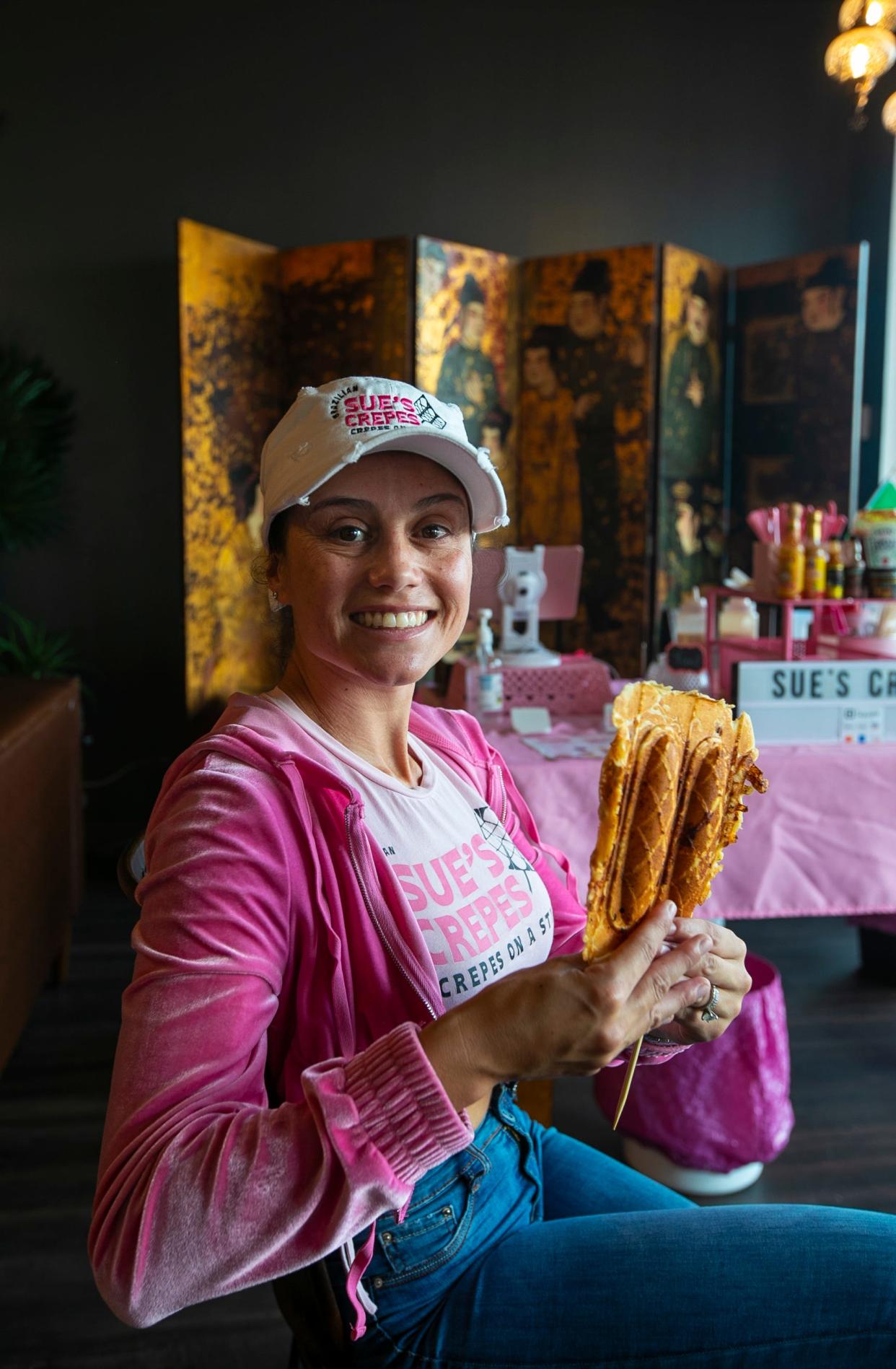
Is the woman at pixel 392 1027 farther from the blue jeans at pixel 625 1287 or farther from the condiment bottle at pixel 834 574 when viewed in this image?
the condiment bottle at pixel 834 574

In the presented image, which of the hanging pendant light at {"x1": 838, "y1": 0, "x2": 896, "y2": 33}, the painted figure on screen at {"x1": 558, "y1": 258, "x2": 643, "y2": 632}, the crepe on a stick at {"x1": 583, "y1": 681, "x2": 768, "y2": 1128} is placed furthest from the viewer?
the painted figure on screen at {"x1": 558, "y1": 258, "x2": 643, "y2": 632}

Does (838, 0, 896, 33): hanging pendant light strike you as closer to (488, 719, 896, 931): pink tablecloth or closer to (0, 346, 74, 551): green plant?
(488, 719, 896, 931): pink tablecloth

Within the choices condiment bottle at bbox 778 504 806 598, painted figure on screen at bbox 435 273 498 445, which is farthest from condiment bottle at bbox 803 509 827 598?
painted figure on screen at bbox 435 273 498 445

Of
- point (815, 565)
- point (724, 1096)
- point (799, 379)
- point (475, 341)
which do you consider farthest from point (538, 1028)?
point (799, 379)

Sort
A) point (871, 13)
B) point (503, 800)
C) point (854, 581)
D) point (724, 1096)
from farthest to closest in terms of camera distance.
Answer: point (871, 13) → point (854, 581) → point (724, 1096) → point (503, 800)

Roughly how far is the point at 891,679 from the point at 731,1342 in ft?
6.70

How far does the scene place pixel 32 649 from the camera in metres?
4.47

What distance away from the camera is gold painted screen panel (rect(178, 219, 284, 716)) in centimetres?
462

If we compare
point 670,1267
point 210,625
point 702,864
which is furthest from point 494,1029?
point 210,625

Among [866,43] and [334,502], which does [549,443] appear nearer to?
[866,43]

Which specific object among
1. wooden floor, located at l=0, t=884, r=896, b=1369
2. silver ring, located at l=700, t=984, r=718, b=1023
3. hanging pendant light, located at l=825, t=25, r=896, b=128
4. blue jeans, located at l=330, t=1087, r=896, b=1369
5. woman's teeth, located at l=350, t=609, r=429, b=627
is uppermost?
hanging pendant light, located at l=825, t=25, r=896, b=128

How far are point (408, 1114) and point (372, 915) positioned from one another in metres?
0.23

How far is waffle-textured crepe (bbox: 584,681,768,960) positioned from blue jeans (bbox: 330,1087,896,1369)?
325 mm

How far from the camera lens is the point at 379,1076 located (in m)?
0.79
